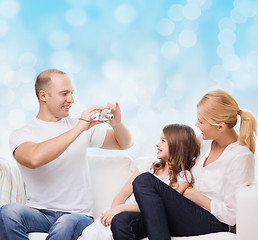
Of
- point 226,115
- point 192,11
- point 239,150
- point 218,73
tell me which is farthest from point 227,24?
point 239,150

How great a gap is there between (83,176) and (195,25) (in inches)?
69.4

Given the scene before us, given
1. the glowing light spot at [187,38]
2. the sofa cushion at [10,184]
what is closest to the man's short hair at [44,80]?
the sofa cushion at [10,184]

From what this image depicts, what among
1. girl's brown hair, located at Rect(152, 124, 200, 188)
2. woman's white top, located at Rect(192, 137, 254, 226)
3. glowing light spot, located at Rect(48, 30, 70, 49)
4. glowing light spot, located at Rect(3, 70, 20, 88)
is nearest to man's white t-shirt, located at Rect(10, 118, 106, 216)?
girl's brown hair, located at Rect(152, 124, 200, 188)

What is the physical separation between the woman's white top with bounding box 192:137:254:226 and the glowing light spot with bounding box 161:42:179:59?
145 centimetres

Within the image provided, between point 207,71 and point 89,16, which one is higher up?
point 89,16

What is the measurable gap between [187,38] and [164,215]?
1933 mm

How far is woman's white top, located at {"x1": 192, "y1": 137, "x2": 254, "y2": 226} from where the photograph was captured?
1882 millimetres

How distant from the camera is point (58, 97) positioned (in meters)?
2.24

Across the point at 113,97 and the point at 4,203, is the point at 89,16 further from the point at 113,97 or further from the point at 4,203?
the point at 4,203

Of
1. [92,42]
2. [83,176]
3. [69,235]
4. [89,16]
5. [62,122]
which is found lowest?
[69,235]

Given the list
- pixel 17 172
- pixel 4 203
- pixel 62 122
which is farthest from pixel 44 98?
pixel 4 203

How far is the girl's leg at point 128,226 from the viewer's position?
6.03ft

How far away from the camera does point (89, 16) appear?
3449 mm

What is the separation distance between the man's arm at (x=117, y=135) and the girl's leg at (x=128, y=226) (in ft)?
1.66
